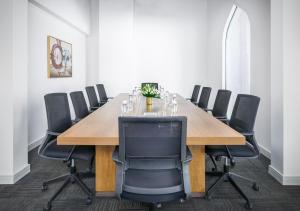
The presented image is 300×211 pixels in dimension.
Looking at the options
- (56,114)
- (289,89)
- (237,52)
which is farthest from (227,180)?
(237,52)

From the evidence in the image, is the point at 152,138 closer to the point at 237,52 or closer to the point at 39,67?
the point at 39,67

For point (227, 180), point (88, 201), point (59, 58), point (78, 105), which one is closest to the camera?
point (88, 201)

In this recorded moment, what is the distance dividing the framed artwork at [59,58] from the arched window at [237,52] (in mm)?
3338

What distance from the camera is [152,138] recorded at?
66.8 inches

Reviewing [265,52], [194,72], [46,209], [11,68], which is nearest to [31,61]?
[11,68]

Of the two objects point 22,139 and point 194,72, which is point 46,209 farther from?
point 194,72

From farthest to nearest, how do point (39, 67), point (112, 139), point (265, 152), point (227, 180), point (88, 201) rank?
point (39, 67) < point (265, 152) < point (227, 180) < point (88, 201) < point (112, 139)

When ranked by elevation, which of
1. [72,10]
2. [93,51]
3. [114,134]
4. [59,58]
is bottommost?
[114,134]

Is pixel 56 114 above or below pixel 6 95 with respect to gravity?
below

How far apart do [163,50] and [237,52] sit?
A: 1.97 meters

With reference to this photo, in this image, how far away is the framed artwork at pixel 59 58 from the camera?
479 cm

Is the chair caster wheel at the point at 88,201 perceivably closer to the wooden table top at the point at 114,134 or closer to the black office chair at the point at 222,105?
the wooden table top at the point at 114,134

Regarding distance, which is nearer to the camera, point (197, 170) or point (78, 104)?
point (197, 170)

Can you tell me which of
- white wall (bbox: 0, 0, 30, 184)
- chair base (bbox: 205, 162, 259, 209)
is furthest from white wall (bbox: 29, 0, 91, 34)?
chair base (bbox: 205, 162, 259, 209)
